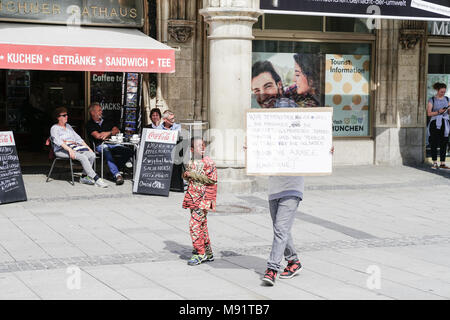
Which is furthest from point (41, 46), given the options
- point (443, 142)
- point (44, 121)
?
point (443, 142)

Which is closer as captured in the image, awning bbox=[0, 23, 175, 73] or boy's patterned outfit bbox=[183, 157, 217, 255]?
boy's patterned outfit bbox=[183, 157, 217, 255]

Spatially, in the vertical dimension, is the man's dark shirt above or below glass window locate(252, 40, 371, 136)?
below

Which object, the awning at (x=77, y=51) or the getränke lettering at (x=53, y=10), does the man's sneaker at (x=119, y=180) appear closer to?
the awning at (x=77, y=51)

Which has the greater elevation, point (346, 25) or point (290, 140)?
point (346, 25)

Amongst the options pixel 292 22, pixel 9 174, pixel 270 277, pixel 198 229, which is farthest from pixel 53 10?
pixel 270 277

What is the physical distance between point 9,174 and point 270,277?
18.6ft

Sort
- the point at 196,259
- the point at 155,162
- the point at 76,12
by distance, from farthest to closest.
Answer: the point at 76,12, the point at 155,162, the point at 196,259

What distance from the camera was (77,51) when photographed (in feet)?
38.9

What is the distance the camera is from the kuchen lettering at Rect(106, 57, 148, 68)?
39.5 feet

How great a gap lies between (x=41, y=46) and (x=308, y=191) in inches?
189

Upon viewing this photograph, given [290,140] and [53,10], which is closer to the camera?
[290,140]

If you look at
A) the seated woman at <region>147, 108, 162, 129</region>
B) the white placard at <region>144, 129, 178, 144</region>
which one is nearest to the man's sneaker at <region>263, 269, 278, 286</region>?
the white placard at <region>144, 129, 178, 144</region>

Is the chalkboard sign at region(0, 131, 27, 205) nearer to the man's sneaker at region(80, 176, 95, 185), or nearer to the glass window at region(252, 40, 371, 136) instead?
the man's sneaker at region(80, 176, 95, 185)

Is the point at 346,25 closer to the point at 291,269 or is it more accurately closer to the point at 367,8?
the point at 367,8
